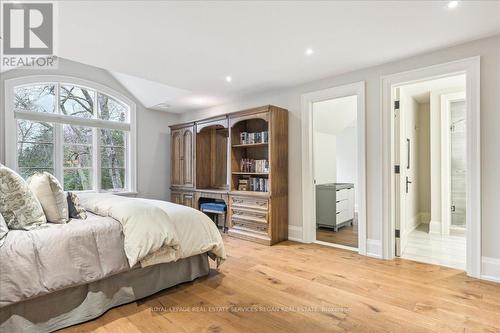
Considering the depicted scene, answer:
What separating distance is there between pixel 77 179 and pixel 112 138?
93 centimetres

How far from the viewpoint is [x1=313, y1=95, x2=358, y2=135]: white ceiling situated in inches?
180

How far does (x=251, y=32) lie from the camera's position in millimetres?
2510

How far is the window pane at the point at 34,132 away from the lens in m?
3.93

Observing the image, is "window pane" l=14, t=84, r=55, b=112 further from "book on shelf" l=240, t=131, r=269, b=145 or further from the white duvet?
"book on shelf" l=240, t=131, r=269, b=145

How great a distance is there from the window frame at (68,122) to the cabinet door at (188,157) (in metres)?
0.93

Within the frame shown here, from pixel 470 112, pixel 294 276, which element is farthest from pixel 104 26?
pixel 470 112

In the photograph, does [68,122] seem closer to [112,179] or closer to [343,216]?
[112,179]

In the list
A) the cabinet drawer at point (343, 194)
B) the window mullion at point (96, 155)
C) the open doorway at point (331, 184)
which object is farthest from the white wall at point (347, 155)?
the window mullion at point (96, 155)

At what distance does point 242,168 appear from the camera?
4566 mm

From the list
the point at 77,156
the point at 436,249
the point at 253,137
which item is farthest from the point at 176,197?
the point at 436,249

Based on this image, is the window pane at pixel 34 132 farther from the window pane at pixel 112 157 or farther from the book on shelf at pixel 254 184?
the book on shelf at pixel 254 184

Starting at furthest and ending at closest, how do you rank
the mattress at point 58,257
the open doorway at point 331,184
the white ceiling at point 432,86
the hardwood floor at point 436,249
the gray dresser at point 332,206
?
the gray dresser at point 332,206
the open doorway at point 331,184
the white ceiling at point 432,86
the hardwood floor at point 436,249
the mattress at point 58,257

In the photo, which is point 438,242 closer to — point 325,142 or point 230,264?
point 325,142

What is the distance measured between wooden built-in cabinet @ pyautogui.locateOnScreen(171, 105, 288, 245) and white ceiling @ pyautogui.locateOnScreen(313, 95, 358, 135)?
2.78 feet
